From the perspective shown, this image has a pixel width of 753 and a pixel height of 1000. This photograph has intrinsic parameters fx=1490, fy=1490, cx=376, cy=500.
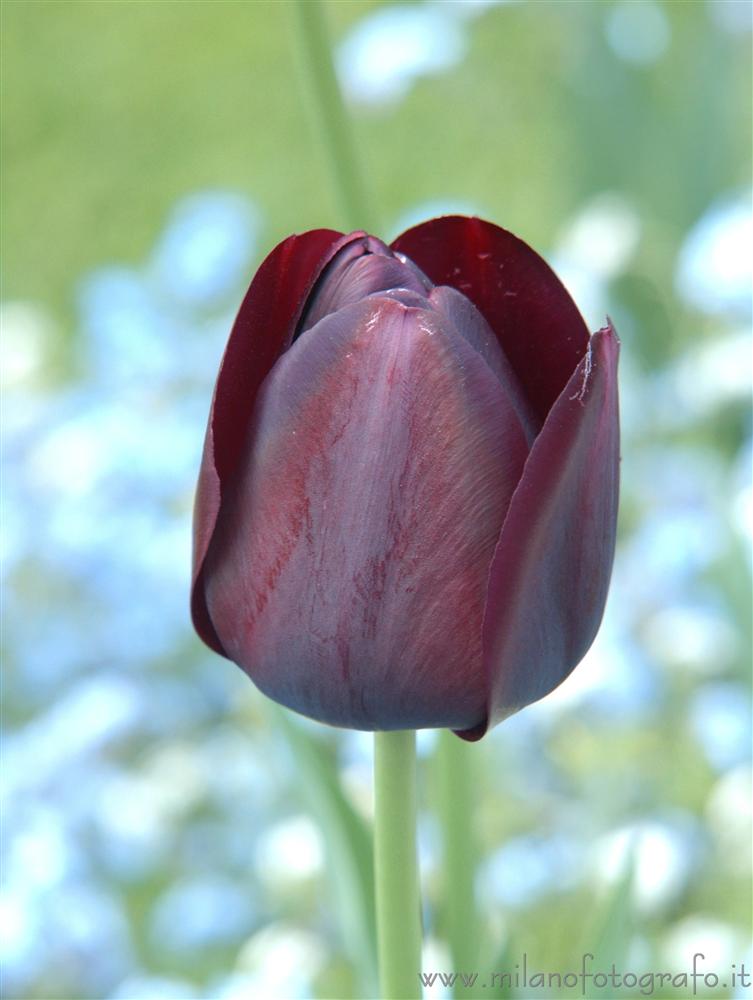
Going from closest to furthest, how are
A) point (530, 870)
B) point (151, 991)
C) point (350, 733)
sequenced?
1. point (151, 991)
2. point (530, 870)
3. point (350, 733)

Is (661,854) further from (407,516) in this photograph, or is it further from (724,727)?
(407,516)

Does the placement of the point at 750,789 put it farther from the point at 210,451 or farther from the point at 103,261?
the point at 103,261

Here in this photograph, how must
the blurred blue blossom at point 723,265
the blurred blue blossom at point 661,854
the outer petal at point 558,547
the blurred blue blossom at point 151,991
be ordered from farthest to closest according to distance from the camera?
the blurred blue blossom at point 723,265, the blurred blue blossom at point 661,854, the blurred blue blossom at point 151,991, the outer petal at point 558,547

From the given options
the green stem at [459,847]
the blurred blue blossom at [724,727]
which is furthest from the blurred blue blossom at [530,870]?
the green stem at [459,847]

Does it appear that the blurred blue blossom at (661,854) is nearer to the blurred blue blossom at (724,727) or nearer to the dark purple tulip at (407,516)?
the blurred blue blossom at (724,727)

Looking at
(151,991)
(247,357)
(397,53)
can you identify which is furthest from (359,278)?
(397,53)

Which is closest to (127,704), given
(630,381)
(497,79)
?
(630,381)

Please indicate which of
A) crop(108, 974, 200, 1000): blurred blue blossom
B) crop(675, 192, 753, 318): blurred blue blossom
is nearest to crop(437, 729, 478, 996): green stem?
crop(108, 974, 200, 1000): blurred blue blossom
